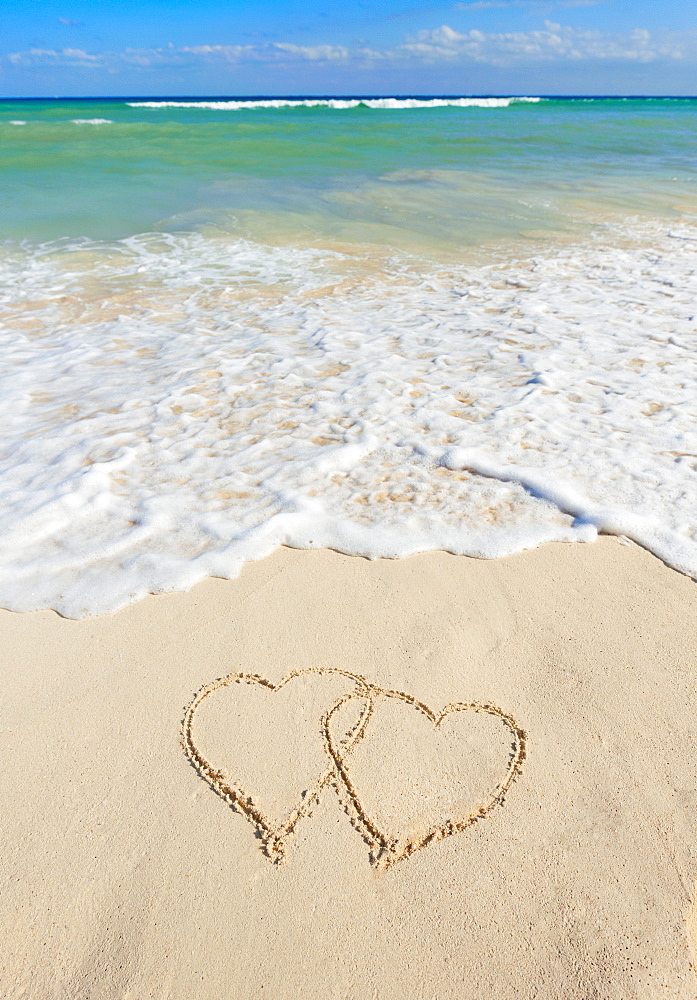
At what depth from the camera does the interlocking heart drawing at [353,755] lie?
1.72 m

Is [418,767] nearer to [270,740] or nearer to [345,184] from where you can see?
[270,740]

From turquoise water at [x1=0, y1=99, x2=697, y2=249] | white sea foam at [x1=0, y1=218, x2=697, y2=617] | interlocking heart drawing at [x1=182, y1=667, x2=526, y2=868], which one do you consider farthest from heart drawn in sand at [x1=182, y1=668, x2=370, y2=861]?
turquoise water at [x1=0, y1=99, x2=697, y2=249]

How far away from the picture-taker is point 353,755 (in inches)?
74.3

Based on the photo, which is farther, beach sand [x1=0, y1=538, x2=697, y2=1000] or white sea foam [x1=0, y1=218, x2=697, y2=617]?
white sea foam [x1=0, y1=218, x2=697, y2=617]

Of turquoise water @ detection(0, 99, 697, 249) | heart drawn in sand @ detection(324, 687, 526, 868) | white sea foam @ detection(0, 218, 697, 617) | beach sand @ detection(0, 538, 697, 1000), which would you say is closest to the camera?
beach sand @ detection(0, 538, 697, 1000)

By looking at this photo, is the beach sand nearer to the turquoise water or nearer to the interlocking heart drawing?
the interlocking heart drawing

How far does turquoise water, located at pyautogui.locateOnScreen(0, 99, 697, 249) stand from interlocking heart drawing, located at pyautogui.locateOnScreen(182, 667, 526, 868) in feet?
23.0

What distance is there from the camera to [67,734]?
1.98 m

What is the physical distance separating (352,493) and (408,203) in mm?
8655

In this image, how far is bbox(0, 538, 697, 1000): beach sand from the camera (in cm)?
148

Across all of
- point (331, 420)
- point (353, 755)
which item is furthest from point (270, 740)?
point (331, 420)

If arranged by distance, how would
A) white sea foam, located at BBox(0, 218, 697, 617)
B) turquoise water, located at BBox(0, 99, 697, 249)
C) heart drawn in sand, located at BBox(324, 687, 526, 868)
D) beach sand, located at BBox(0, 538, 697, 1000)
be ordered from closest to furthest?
1. beach sand, located at BBox(0, 538, 697, 1000)
2. heart drawn in sand, located at BBox(324, 687, 526, 868)
3. white sea foam, located at BBox(0, 218, 697, 617)
4. turquoise water, located at BBox(0, 99, 697, 249)

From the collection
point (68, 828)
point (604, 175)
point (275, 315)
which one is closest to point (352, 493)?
point (68, 828)

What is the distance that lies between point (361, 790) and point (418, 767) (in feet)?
0.57
